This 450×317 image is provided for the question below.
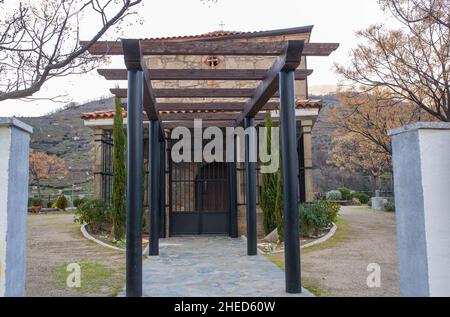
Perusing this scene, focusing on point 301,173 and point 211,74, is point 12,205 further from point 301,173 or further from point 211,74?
point 301,173

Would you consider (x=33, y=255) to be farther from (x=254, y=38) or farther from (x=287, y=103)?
(x=254, y=38)

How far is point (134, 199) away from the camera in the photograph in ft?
15.3

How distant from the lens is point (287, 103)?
502cm

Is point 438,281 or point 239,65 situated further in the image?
point 239,65

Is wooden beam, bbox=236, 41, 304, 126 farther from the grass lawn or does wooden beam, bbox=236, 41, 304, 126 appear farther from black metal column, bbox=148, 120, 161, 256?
the grass lawn

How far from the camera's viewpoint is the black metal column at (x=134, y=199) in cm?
456

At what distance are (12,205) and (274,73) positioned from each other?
3.68 metres

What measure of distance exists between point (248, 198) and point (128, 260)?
3358 millimetres

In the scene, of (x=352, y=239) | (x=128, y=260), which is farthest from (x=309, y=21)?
(x=128, y=260)

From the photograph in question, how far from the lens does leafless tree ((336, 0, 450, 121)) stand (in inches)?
475

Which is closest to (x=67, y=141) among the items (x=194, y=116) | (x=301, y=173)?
(x=301, y=173)

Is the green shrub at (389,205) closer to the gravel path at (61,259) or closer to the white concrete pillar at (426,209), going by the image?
the gravel path at (61,259)
